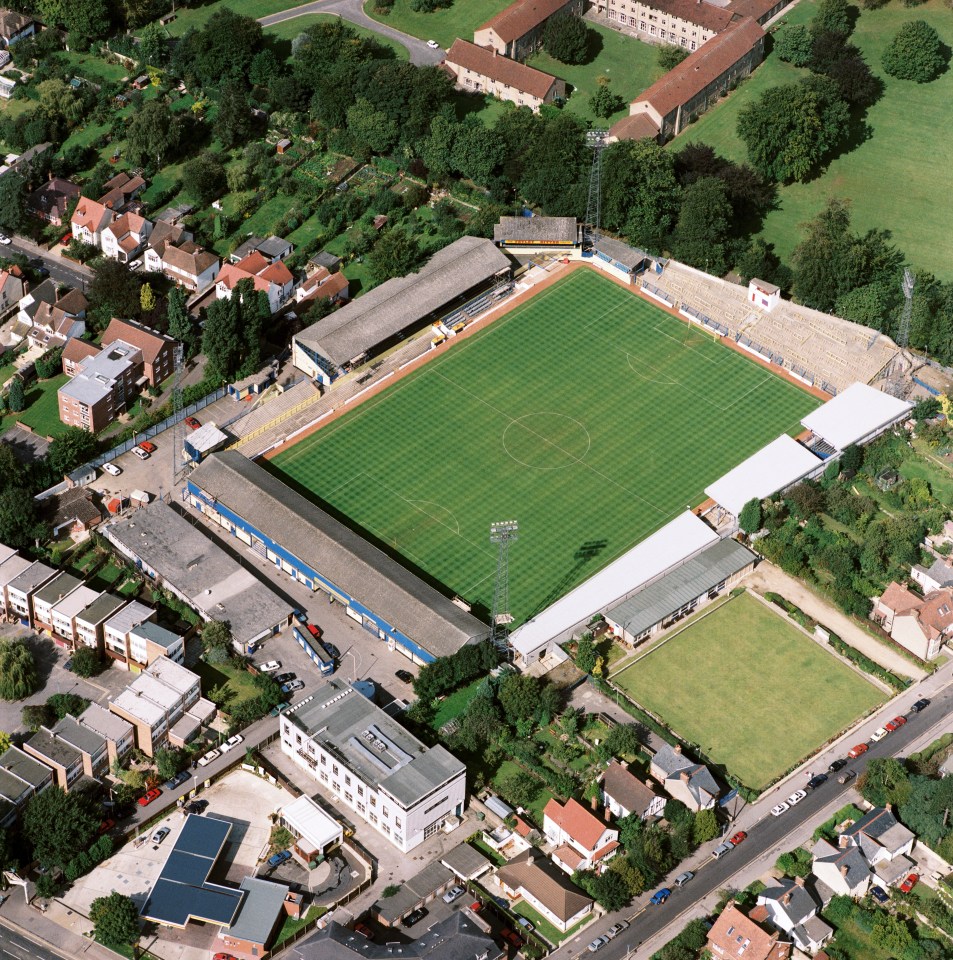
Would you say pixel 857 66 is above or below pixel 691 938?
above

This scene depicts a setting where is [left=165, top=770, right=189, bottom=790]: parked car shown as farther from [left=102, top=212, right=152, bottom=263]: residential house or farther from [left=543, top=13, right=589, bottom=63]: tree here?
[left=543, top=13, right=589, bottom=63]: tree

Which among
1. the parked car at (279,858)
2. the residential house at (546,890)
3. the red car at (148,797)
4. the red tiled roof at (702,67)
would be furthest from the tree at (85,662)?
the red tiled roof at (702,67)

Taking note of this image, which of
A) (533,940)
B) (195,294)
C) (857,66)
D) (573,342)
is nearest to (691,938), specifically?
(533,940)

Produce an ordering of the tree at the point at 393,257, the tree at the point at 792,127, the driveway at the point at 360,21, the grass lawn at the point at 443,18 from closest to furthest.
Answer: the tree at the point at 393,257 < the tree at the point at 792,127 < the driveway at the point at 360,21 < the grass lawn at the point at 443,18

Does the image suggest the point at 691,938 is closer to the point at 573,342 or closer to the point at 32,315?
the point at 573,342

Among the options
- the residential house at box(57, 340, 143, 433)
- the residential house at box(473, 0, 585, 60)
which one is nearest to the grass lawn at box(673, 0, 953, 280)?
the residential house at box(473, 0, 585, 60)

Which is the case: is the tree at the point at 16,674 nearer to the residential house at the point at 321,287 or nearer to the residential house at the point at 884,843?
the residential house at the point at 321,287
